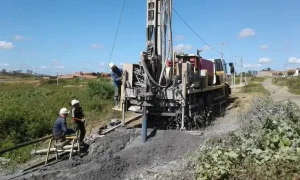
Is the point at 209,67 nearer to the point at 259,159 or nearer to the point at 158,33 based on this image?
the point at 158,33

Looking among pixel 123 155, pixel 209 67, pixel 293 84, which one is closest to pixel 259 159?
pixel 123 155

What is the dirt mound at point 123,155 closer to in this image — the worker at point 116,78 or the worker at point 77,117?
the worker at point 77,117

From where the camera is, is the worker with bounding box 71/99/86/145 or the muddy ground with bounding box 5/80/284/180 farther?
the worker with bounding box 71/99/86/145

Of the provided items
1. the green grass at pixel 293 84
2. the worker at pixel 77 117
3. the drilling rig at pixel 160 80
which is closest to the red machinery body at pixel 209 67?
the drilling rig at pixel 160 80

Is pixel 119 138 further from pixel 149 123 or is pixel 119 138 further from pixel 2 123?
pixel 2 123

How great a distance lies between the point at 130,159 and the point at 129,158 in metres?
0.08

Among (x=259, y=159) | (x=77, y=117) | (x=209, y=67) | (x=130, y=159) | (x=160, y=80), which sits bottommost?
(x=130, y=159)

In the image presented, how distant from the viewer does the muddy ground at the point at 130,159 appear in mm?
7574

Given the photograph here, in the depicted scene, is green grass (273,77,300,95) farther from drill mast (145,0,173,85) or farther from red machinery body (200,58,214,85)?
drill mast (145,0,173,85)

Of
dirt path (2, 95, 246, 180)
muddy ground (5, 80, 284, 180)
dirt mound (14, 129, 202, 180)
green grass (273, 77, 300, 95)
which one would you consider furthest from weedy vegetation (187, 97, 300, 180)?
green grass (273, 77, 300, 95)

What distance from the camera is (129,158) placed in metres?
8.67

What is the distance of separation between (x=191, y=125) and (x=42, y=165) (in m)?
5.23

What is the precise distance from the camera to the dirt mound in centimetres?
776

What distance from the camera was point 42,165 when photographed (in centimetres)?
868
